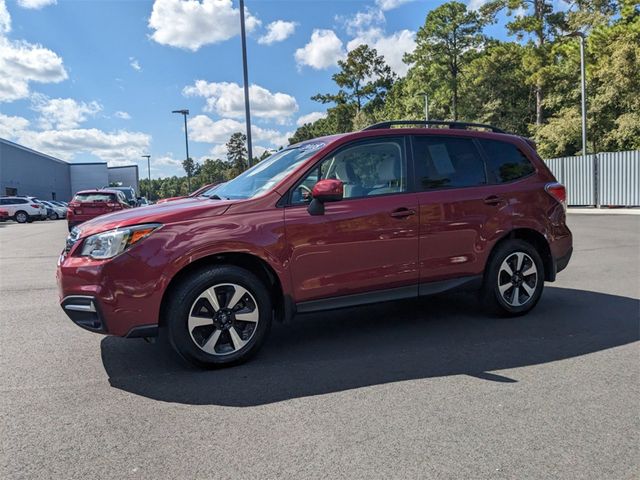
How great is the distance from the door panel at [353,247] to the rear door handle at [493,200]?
0.86 metres

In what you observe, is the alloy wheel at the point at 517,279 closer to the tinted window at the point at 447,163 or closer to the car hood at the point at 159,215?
the tinted window at the point at 447,163

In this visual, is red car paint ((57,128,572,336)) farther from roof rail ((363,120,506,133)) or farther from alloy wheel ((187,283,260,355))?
alloy wheel ((187,283,260,355))

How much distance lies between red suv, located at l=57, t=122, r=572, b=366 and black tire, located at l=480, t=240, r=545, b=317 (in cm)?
1

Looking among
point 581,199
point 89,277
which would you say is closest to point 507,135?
point 89,277

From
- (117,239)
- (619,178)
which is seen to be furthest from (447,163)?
(619,178)

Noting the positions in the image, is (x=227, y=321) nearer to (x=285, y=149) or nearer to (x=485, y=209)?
(x=285, y=149)

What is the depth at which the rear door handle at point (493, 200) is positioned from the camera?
198 inches

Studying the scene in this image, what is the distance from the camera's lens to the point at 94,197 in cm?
1596

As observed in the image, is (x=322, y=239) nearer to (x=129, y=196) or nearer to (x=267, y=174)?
(x=267, y=174)

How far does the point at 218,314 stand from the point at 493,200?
2905 millimetres

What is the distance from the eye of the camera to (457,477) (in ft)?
8.20

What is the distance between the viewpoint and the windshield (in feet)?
14.6

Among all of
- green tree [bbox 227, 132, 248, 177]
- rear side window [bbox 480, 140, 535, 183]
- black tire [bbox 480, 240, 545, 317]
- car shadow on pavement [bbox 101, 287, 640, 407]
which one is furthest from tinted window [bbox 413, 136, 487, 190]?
green tree [bbox 227, 132, 248, 177]

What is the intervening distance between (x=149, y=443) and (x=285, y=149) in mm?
3230
